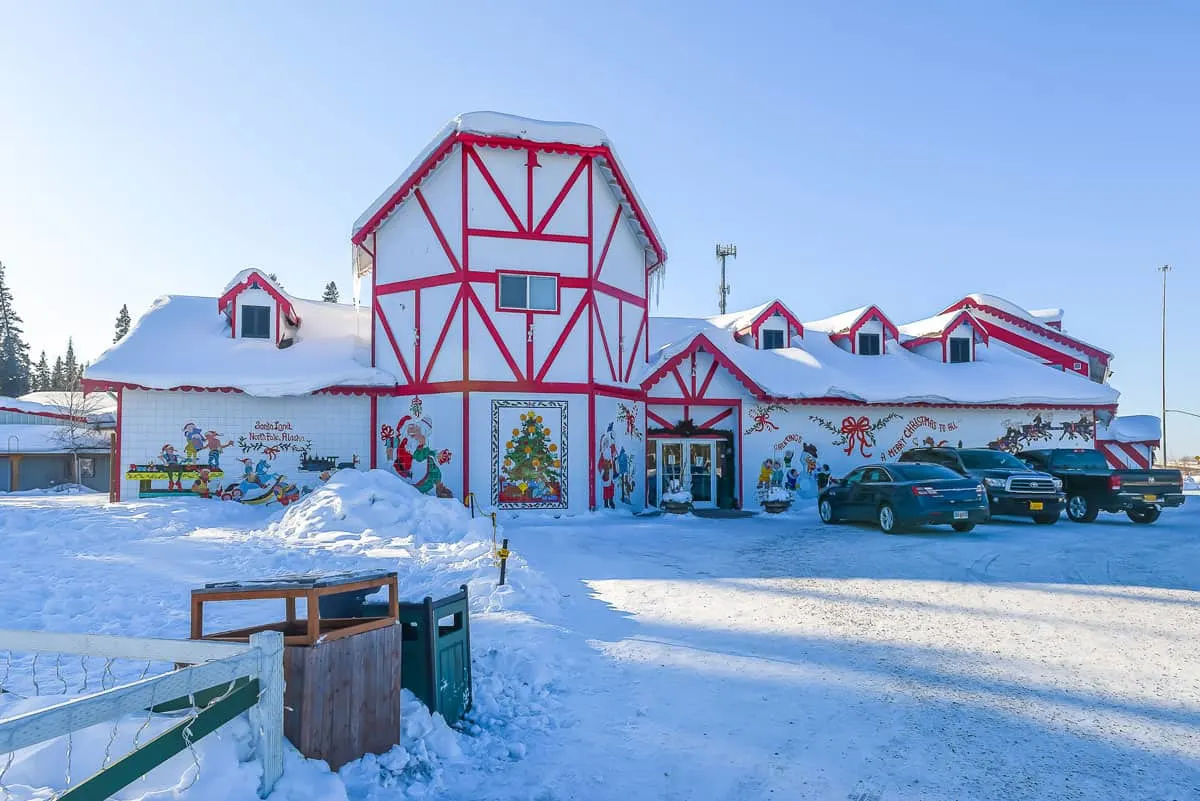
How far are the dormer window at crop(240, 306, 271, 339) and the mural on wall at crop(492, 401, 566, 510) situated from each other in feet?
26.1

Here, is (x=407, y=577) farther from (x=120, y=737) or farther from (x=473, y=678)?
(x=120, y=737)

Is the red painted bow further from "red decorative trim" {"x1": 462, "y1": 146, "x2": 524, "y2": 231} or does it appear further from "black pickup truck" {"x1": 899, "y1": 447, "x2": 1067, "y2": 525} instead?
"red decorative trim" {"x1": 462, "y1": 146, "x2": 524, "y2": 231}

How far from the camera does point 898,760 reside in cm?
496

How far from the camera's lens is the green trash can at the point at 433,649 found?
532cm

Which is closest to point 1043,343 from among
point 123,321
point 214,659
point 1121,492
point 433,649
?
point 1121,492

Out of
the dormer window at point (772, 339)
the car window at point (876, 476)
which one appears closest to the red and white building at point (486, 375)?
the dormer window at point (772, 339)

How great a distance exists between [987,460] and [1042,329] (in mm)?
14382

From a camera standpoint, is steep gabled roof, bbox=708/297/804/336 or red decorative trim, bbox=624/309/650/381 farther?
steep gabled roof, bbox=708/297/804/336

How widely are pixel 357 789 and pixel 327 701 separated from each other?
51cm

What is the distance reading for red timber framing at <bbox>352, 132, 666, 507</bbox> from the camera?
19906mm

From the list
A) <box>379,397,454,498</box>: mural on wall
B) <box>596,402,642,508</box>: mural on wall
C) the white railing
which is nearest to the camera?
the white railing

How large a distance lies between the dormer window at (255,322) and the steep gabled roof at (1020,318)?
25.3 metres

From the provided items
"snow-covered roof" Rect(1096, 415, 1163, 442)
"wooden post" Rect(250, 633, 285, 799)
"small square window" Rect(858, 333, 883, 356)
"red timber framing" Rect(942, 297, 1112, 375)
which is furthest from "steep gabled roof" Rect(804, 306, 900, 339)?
"wooden post" Rect(250, 633, 285, 799)

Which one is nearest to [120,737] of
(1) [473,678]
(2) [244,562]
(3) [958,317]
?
(1) [473,678]
